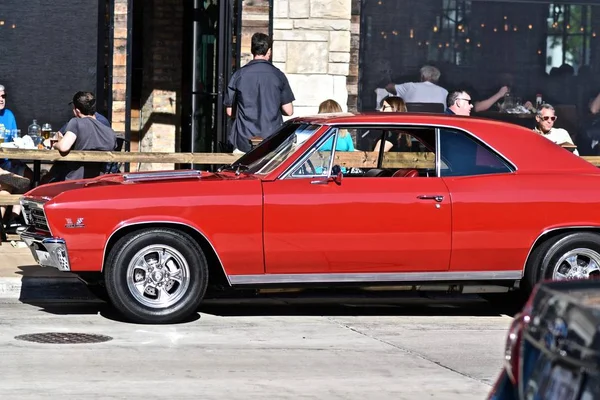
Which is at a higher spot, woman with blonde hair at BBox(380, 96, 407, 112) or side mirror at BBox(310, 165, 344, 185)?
woman with blonde hair at BBox(380, 96, 407, 112)

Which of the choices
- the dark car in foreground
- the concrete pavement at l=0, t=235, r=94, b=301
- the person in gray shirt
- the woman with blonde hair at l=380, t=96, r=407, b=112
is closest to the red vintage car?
the concrete pavement at l=0, t=235, r=94, b=301

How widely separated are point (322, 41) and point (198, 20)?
211 cm

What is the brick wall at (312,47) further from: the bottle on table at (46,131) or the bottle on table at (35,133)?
the bottle on table at (35,133)

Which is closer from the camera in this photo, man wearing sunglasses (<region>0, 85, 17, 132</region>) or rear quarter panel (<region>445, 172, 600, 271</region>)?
rear quarter panel (<region>445, 172, 600, 271</region>)

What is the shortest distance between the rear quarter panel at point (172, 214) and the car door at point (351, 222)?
125 millimetres

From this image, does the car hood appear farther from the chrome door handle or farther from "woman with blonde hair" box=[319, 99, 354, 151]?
"woman with blonde hair" box=[319, 99, 354, 151]

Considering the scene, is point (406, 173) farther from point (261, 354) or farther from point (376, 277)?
point (261, 354)

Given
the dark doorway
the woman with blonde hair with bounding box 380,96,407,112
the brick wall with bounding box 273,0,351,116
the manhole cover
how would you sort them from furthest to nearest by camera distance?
the brick wall with bounding box 273,0,351,116, the dark doorway, the woman with blonde hair with bounding box 380,96,407,112, the manhole cover

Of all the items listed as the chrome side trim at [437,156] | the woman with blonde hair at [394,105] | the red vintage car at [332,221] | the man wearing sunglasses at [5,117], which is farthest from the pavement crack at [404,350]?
the man wearing sunglasses at [5,117]

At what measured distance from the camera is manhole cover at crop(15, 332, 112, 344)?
8.80 meters

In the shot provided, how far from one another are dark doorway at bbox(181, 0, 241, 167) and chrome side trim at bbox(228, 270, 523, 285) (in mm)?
5499

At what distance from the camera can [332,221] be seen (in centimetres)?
965

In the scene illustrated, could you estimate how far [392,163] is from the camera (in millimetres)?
10516

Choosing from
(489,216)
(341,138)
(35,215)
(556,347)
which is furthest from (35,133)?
(556,347)
